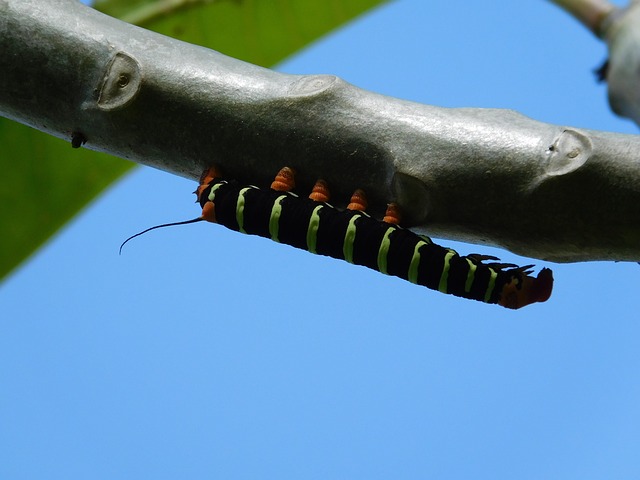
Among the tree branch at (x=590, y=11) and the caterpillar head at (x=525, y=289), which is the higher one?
the tree branch at (x=590, y=11)

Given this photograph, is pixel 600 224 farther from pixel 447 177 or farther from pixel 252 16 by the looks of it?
pixel 252 16

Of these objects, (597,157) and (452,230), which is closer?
(597,157)

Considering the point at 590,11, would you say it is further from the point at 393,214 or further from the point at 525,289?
the point at 525,289

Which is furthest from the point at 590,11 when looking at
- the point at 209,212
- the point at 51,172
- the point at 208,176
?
the point at 51,172

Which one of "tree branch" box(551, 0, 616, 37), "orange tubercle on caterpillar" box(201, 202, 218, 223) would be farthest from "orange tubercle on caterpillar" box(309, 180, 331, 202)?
"tree branch" box(551, 0, 616, 37)

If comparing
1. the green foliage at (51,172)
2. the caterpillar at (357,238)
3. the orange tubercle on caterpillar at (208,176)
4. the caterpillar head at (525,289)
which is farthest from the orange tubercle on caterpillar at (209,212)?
the caterpillar head at (525,289)

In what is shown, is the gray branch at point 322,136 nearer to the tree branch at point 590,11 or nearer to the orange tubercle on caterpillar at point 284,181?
the orange tubercle on caterpillar at point 284,181

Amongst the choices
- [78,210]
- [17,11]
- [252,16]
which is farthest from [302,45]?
[17,11]
